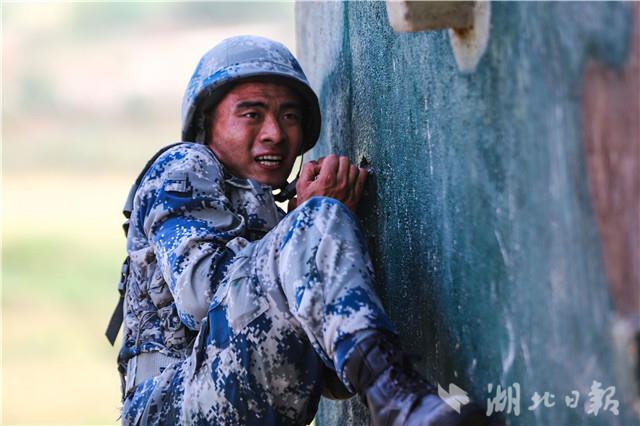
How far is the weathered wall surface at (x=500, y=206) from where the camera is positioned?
209cm

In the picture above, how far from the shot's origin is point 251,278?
2844mm

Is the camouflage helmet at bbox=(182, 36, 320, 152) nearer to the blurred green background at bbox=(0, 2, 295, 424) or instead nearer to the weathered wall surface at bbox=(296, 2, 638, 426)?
the weathered wall surface at bbox=(296, 2, 638, 426)

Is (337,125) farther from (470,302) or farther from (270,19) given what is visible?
(270,19)

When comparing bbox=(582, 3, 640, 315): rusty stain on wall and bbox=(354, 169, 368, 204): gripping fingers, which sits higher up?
bbox=(582, 3, 640, 315): rusty stain on wall

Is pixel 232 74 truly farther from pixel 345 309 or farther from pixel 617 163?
pixel 617 163

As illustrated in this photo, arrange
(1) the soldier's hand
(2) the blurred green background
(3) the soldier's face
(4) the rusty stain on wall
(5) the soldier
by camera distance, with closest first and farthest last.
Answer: (4) the rusty stain on wall < (5) the soldier < (1) the soldier's hand < (3) the soldier's face < (2) the blurred green background

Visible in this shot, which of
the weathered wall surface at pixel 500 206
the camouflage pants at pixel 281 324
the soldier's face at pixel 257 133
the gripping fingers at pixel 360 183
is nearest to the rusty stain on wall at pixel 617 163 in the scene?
the weathered wall surface at pixel 500 206

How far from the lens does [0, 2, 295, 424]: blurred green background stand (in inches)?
429

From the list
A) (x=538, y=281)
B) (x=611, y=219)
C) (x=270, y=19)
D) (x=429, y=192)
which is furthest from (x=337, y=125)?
(x=270, y=19)

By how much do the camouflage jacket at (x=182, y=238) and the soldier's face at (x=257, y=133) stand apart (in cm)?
10

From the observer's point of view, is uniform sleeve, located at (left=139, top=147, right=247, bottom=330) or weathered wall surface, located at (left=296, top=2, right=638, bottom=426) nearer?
weathered wall surface, located at (left=296, top=2, right=638, bottom=426)

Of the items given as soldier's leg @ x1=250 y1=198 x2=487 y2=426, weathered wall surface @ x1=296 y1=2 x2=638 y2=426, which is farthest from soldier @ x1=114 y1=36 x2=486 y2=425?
weathered wall surface @ x1=296 y1=2 x2=638 y2=426

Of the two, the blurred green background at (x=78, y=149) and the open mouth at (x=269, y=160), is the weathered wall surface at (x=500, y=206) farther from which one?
the blurred green background at (x=78, y=149)

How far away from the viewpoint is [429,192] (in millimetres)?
2941
